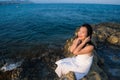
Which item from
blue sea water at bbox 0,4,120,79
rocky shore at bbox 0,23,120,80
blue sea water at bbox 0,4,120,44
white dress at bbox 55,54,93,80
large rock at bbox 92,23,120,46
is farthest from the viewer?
blue sea water at bbox 0,4,120,44

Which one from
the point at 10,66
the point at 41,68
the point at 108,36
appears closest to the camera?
the point at 41,68

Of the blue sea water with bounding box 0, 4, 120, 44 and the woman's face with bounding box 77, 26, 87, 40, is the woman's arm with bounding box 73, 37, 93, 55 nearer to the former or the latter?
the woman's face with bounding box 77, 26, 87, 40

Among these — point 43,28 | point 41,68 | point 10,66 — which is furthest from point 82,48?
point 43,28

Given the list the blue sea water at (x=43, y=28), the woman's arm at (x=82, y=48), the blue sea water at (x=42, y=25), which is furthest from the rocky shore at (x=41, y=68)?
the blue sea water at (x=42, y=25)

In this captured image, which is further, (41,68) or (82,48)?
(41,68)

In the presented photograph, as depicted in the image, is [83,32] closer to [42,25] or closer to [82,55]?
[82,55]

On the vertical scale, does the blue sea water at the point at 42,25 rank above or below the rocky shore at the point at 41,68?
below

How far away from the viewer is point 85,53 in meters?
6.48

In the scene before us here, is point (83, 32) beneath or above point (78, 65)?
above

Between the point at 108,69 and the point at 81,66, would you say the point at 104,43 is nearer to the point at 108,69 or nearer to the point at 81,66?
the point at 108,69

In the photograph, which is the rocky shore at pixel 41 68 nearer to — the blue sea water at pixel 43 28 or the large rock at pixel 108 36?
the large rock at pixel 108 36

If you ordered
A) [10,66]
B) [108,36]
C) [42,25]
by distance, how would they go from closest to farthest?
[10,66], [108,36], [42,25]

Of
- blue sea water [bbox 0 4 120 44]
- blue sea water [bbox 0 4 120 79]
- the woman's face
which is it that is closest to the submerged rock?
blue sea water [bbox 0 4 120 79]

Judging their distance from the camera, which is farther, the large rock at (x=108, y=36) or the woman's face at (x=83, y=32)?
the large rock at (x=108, y=36)
